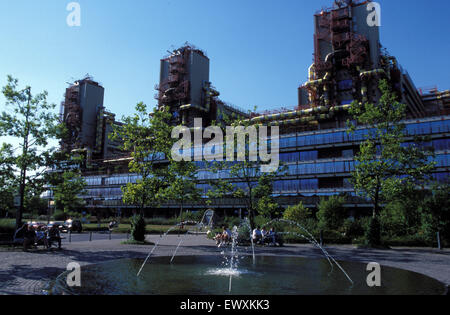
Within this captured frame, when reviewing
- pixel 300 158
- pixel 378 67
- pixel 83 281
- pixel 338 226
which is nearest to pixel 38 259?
pixel 83 281

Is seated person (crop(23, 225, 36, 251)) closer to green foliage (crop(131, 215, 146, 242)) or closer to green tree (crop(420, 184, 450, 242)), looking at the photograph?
green foliage (crop(131, 215, 146, 242))

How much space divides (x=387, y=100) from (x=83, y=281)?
81.4 feet

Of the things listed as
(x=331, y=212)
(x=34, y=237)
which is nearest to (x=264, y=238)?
(x=34, y=237)

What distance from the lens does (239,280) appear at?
9.83 metres

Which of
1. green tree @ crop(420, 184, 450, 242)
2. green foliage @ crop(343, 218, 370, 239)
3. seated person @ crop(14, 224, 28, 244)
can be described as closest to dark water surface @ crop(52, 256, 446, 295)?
seated person @ crop(14, 224, 28, 244)

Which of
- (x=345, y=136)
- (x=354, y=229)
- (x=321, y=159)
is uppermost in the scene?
(x=345, y=136)

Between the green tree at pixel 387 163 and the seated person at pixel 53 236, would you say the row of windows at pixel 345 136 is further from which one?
the seated person at pixel 53 236

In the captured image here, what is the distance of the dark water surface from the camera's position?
8250 mm

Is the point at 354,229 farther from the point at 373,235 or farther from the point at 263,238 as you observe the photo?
the point at 263,238

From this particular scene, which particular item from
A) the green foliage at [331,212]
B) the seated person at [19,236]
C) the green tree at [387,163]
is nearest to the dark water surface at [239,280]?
the seated person at [19,236]

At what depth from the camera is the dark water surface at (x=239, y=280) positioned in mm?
8250

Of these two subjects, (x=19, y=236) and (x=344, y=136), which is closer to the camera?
(x=19, y=236)

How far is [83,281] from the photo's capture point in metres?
9.09

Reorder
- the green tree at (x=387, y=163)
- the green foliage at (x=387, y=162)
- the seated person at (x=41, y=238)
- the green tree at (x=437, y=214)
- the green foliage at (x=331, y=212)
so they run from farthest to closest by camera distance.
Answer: the green foliage at (x=331, y=212)
the green foliage at (x=387, y=162)
the green tree at (x=387, y=163)
the green tree at (x=437, y=214)
the seated person at (x=41, y=238)
